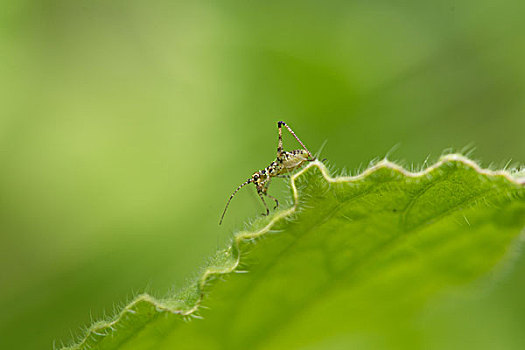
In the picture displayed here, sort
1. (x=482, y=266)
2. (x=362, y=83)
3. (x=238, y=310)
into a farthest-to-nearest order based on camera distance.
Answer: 1. (x=362, y=83)
2. (x=482, y=266)
3. (x=238, y=310)

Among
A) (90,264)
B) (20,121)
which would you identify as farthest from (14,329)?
(20,121)

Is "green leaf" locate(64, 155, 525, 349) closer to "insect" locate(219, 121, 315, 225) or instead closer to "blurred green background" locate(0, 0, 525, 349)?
"insect" locate(219, 121, 315, 225)

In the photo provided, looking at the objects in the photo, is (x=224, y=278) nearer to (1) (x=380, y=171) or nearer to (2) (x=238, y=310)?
(2) (x=238, y=310)

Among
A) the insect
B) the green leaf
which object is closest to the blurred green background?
the insect

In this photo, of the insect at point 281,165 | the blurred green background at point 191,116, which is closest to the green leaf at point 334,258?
the insect at point 281,165

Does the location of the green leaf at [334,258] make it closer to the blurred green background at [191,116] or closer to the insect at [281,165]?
the insect at [281,165]
